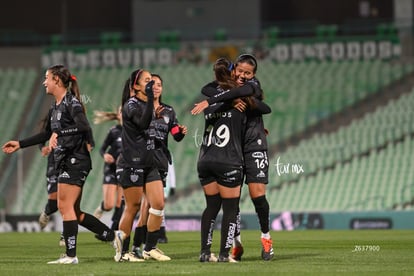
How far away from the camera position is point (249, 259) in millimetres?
13945

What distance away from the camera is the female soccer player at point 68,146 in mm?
12969

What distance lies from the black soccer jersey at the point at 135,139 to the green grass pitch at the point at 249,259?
1291 mm

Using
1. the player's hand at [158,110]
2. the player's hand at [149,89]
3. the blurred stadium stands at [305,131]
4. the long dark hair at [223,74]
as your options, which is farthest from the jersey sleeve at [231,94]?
the blurred stadium stands at [305,131]

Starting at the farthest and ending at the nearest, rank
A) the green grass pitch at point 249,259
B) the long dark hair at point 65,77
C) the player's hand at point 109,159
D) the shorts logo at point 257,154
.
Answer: the player's hand at point 109,159 < the shorts logo at point 257,154 < the long dark hair at point 65,77 < the green grass pitch at point 249,259

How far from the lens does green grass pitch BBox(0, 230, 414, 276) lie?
38.8 feet

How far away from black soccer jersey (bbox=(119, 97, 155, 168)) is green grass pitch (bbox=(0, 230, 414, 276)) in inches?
50.8

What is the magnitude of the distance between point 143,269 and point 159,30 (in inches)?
1103

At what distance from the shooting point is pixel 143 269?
1217 centimetres

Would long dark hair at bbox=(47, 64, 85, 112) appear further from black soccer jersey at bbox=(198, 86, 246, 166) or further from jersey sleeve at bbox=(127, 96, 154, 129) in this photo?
black soccer jersey at bbox=(198, 86, 246, 166)

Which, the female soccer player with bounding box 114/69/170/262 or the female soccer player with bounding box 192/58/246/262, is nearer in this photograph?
the female soccer player with bounding box 192/58/246/262

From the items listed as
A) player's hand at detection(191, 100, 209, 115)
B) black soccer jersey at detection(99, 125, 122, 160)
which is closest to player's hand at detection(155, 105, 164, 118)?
player's hand at detection(191, 100, 209, 115)

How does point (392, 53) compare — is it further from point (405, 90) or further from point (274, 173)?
point (274, 173)

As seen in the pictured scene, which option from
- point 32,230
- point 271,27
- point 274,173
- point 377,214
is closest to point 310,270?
point 377,214

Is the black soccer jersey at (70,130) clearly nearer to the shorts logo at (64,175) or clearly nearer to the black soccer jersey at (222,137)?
the shorts logo at (64,175)
